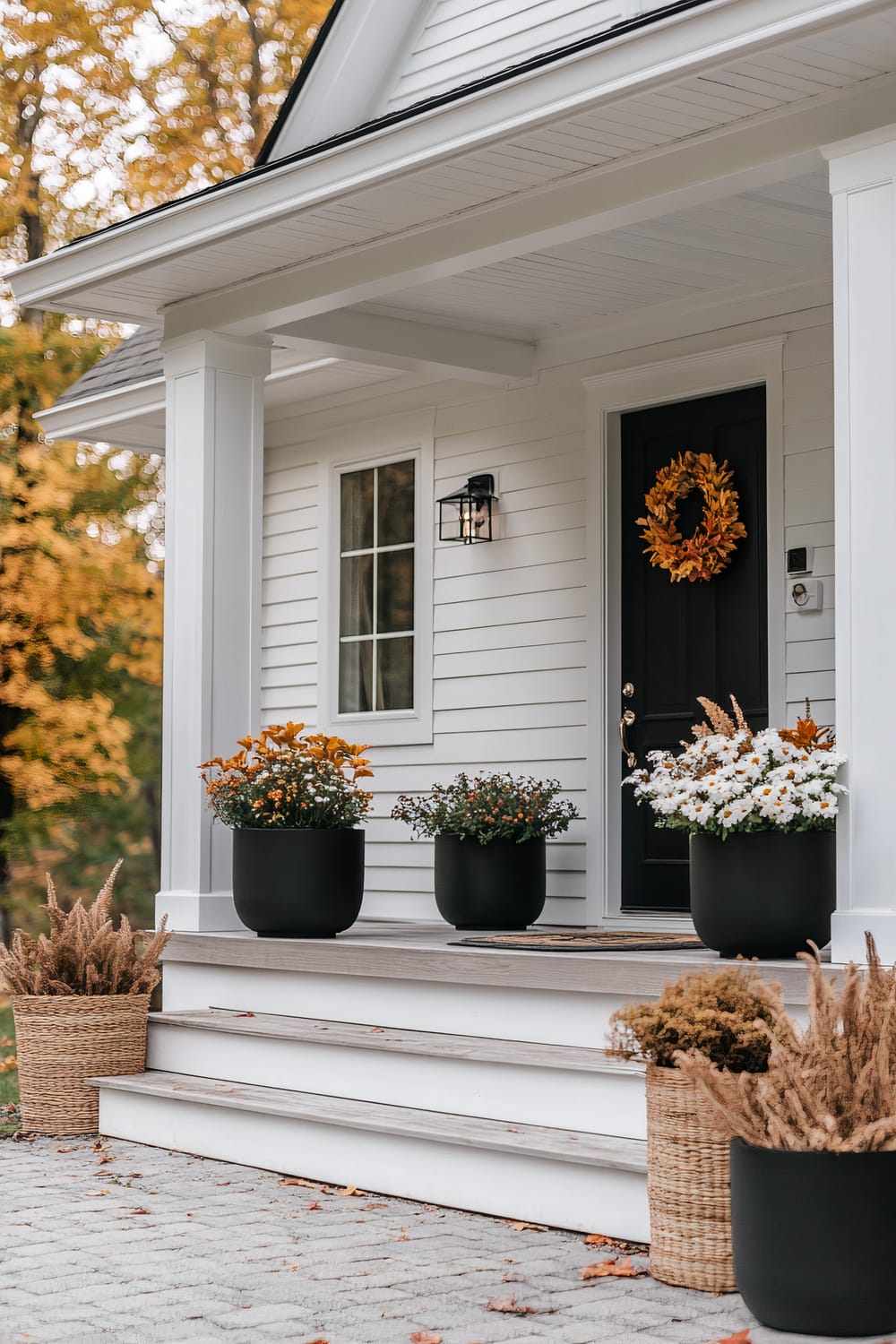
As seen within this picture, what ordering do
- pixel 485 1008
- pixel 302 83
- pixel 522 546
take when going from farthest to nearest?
pixel 522 546, pixel 302 83, pixel 485 1008

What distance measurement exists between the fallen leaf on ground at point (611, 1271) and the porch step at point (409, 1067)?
0.57 meters

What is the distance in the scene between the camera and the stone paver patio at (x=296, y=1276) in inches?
132

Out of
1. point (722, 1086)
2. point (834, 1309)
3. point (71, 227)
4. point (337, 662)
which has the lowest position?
point (834, 1309)

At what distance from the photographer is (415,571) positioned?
8.10m

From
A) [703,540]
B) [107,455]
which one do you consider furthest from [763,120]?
[107,455]

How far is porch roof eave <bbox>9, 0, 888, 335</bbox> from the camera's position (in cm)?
429

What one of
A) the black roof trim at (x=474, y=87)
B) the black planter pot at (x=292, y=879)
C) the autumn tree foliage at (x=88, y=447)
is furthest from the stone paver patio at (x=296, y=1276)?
the autumn tree foliage at (x=88, y=447)

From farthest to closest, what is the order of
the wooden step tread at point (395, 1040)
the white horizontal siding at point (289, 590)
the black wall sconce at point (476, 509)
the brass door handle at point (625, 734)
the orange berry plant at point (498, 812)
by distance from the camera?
the white horizontal siding at point (289, 590) → the black wall sconce at point (476, 509) → the brass door handle at point (625, 734) → the orange berry plant at point (498, 812) → the wooden step tread at point (395, 1040)

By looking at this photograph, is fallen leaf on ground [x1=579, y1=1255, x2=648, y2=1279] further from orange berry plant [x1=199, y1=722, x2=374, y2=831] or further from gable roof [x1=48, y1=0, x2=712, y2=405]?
gable roof [x1=48, y1=0, x2=712, y2=405]

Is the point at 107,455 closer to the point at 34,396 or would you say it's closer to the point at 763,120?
the point at 34,396

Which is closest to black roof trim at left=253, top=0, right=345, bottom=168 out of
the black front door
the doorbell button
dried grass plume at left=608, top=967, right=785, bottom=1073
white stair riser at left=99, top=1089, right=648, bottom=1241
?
the black front door

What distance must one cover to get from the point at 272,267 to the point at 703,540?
6.82ft

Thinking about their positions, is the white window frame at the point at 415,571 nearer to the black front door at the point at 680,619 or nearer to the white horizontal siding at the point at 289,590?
the white horizontal siding at the point at 289,590

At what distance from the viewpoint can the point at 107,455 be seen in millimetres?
14594
